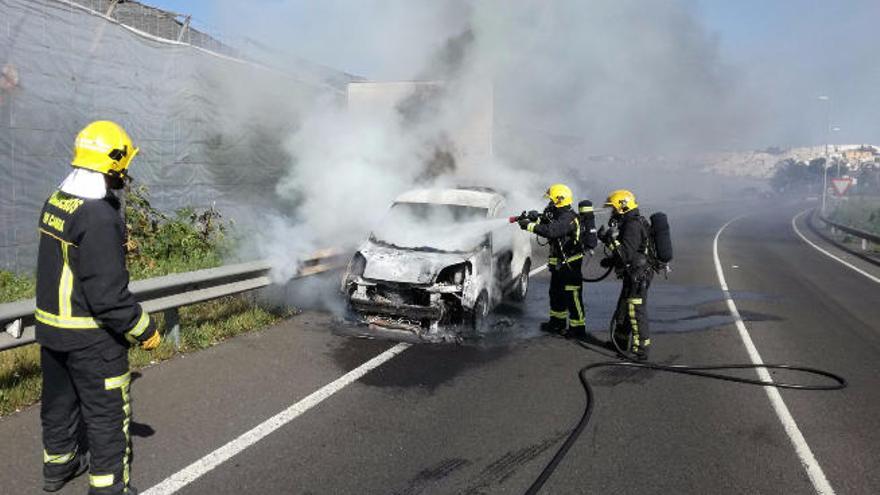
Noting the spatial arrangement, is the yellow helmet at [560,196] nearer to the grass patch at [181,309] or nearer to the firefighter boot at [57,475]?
the grass patch at [181,309]

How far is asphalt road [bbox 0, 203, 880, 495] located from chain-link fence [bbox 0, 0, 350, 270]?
3.65m

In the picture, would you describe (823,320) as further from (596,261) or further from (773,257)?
(773,257)

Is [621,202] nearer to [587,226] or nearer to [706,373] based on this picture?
[587,226]

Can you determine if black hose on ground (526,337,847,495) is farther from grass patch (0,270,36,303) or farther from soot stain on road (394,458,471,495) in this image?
grass patch (0,270,36,303)

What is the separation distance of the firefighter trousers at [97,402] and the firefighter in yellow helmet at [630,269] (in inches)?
186

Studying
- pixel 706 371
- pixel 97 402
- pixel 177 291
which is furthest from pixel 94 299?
pixel 706 371

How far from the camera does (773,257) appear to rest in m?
17.6

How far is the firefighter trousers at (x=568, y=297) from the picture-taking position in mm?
7258

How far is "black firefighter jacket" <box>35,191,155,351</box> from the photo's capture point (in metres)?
2.99

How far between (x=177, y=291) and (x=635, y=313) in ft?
14.0

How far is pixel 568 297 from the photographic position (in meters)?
7.33

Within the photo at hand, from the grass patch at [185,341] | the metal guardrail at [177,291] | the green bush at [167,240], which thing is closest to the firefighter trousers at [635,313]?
the metal guardrail at [177,291]

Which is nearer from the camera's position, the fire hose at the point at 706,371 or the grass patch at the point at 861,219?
the fire hose at the point at 706,371

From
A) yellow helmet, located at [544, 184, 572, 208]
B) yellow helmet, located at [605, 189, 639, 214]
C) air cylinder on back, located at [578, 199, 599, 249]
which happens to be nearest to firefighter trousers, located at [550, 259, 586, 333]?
air cylinder on back, located at [578, 199, 599, 249]
